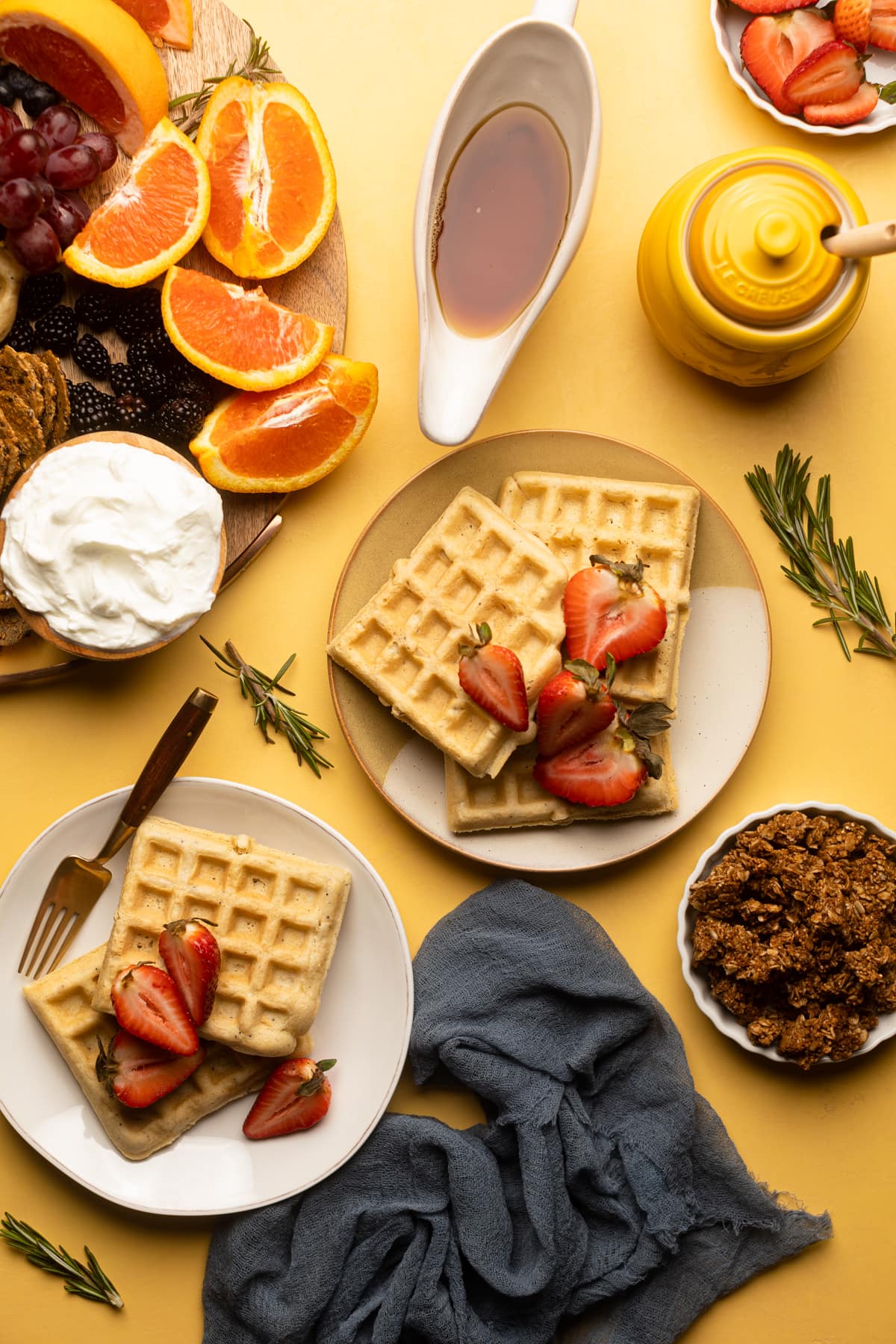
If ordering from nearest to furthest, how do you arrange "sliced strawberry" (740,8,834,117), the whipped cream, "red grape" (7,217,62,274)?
the whipped cream
"red grape" (7,217,62,274)
"sliced strawberry" (740,8,834,117)

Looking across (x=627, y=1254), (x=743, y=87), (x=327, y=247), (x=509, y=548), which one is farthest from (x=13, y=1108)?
(x=743, y=87)

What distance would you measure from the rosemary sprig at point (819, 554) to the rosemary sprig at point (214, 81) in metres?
1.45

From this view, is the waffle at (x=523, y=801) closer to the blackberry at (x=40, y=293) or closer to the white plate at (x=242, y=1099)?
the white plate at (x=242, y=1099)

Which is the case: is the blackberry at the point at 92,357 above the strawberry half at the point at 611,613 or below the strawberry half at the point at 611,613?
below

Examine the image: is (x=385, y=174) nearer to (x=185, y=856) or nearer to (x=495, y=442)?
(x=495, y=442)

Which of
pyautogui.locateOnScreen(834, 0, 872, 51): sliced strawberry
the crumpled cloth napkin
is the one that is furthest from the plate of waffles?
pyautogui.locateOnScreen(834, 0, 872, 51): sliced strawberry

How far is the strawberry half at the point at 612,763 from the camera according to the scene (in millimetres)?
2170

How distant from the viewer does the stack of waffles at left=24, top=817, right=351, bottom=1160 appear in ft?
7.17

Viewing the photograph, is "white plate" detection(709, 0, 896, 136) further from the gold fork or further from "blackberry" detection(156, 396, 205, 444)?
the gold fork

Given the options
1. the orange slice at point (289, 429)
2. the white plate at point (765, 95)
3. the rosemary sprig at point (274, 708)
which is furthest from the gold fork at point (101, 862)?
the white plate at point (765, 95)

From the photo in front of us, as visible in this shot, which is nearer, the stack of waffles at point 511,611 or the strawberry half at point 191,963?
the strawberry half at point 191,963

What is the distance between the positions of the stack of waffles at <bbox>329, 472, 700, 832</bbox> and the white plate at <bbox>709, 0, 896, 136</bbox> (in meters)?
0.93

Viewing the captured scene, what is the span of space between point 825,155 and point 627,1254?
2638mm

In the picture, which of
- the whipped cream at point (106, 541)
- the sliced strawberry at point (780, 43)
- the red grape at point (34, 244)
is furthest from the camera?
the sliced strawberry at point (780, 43)
